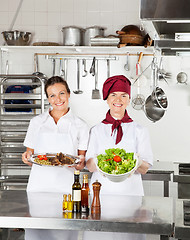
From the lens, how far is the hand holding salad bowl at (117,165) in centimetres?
271

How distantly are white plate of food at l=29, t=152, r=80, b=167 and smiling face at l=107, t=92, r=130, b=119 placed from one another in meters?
0.44

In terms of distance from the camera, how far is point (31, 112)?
5.64 meters

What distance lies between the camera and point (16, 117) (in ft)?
17.8

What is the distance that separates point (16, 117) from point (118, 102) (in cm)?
246

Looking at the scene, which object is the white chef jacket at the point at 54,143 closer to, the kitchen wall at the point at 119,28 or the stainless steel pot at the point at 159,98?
the stainless steel pot at the point at 159,98

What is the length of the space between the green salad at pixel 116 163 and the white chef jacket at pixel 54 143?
60cm

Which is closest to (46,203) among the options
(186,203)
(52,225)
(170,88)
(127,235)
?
(52,225)

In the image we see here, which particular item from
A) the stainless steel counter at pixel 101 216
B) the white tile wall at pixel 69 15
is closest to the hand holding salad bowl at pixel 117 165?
the stainless steel counter at pixel 101 216

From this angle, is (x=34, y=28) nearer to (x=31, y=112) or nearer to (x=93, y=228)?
(x=31, y=112)

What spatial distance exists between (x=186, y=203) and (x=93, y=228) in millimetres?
802

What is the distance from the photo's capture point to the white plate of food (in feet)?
10.2

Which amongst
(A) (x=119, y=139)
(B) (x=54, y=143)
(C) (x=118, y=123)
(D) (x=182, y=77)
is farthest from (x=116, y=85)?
(D) (x=182, y=77)

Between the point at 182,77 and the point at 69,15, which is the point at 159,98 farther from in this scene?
the point at 69,15

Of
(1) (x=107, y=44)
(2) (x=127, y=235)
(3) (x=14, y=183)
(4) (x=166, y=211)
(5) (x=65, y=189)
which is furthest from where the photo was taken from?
(3) (x=14, y=183)
